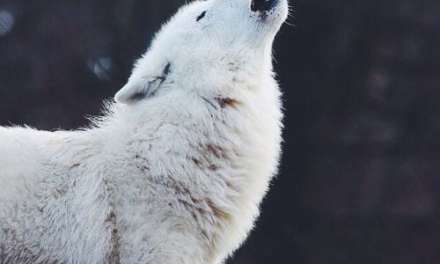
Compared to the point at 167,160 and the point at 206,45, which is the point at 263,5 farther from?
the point at 167,160

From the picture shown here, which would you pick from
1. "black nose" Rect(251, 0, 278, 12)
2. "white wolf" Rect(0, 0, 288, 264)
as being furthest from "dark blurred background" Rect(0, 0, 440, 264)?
"black nose" Rect(251, 0, 278, 12)

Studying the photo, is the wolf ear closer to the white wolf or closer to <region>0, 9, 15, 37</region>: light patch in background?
the white wolf

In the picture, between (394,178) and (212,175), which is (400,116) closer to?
(394,178)

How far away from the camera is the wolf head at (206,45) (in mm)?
4703

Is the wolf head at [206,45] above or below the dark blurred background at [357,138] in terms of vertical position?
above

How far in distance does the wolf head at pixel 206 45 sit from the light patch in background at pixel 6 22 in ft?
26.5

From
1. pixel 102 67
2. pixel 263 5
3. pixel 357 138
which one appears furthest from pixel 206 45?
pixel 102 67

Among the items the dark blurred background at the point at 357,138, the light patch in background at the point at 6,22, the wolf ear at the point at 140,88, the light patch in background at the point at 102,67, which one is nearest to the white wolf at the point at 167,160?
the wolf ear at the point at 140,88

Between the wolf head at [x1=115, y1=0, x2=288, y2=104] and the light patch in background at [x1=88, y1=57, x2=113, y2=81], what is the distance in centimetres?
701

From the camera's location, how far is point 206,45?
479cm

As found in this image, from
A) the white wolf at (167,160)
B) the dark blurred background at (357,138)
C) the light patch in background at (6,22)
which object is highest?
the white wolf at (167,160)

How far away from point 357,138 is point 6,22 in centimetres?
528

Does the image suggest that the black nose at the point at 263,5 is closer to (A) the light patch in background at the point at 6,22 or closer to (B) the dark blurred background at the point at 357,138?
(B) the dark blurred background at the point at 357,138

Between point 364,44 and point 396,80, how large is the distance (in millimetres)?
632
